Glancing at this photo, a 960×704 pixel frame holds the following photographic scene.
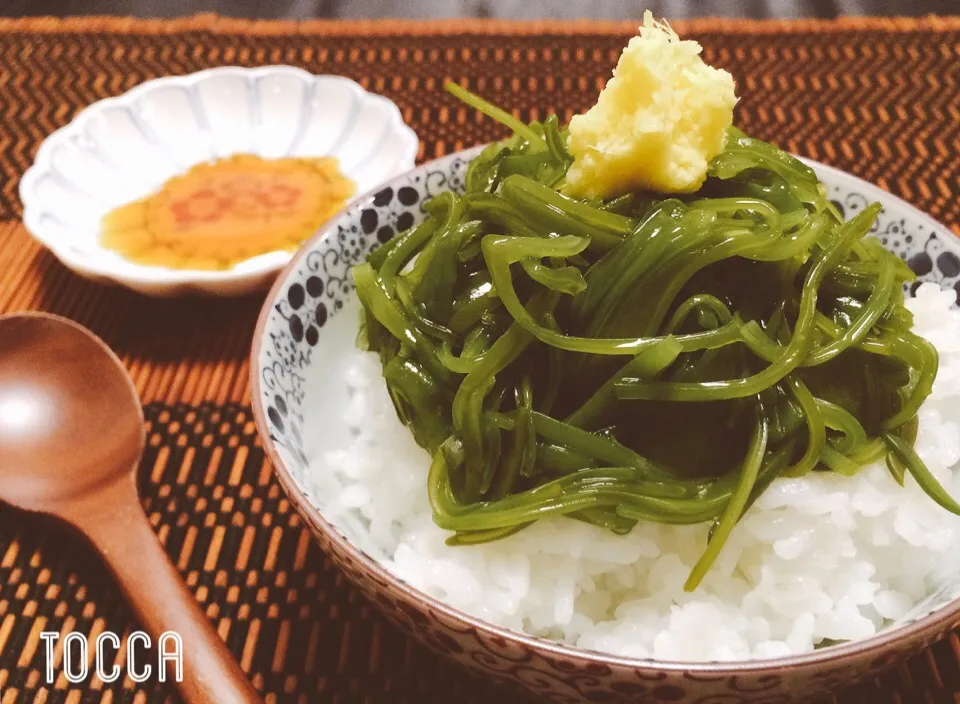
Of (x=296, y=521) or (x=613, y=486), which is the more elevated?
(x=613, y=486)

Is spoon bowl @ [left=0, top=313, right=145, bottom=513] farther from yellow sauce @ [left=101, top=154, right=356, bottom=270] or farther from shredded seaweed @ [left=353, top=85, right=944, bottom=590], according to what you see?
shredded seaweed @ [left=353, top=85, right=944, bottom=590]

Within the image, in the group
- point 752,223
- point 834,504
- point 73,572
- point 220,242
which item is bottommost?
point 73,572

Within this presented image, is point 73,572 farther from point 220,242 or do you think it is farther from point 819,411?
point 819,411

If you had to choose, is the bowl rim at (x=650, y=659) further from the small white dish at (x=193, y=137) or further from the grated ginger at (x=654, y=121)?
the small white dish at (x=193, y=137)

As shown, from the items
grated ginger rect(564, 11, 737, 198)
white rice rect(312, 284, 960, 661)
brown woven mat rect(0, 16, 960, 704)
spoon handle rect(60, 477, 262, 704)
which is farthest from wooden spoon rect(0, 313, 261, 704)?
grated ginger rect(564, 11, 737, 198)

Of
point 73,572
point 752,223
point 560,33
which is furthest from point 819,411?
point 560,33

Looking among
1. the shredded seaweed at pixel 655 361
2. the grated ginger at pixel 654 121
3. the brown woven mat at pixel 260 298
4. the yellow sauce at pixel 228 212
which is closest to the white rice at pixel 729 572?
the shredded seaweed at pixel 655 361

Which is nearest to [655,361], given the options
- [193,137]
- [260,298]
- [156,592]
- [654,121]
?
[654,121]
